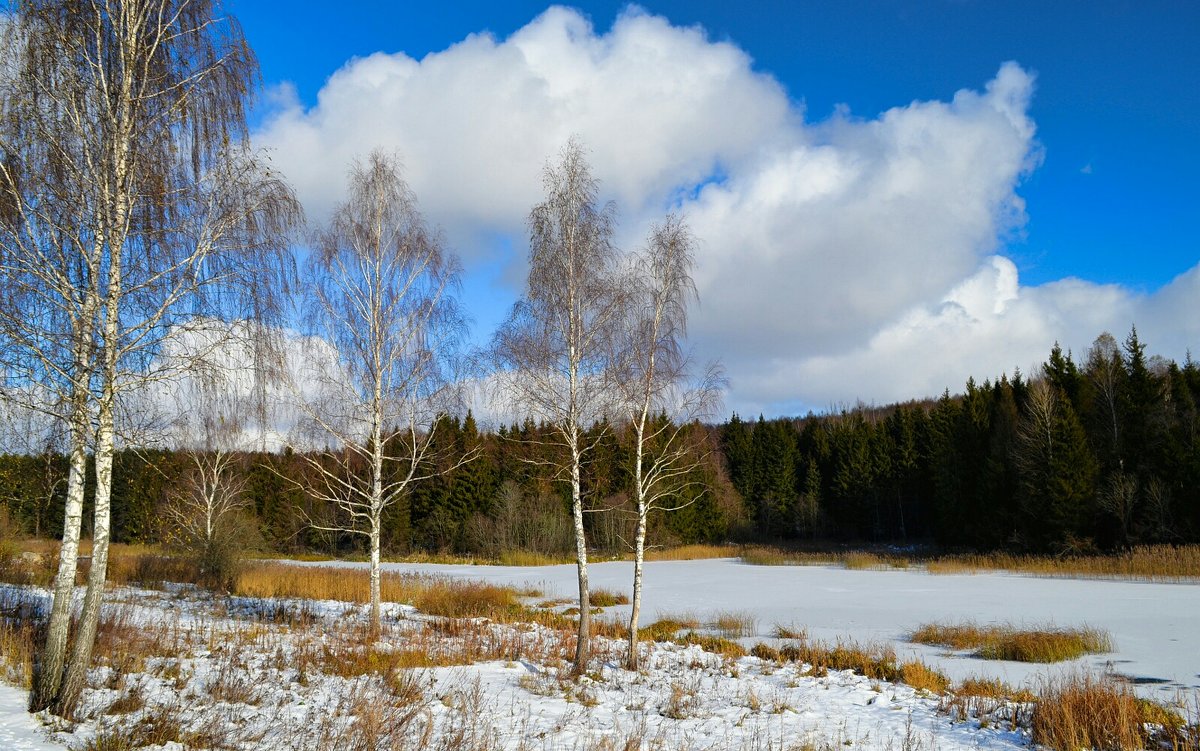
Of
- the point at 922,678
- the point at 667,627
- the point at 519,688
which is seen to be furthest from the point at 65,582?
the point at 667,627

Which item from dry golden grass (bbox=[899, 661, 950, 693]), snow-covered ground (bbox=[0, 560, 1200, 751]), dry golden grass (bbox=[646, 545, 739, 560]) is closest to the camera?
snow-covered ground (bbox=[0, 560, 1200, 751])

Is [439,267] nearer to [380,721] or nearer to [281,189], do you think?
[281,189]

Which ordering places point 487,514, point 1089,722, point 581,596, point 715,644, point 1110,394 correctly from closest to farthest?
point 1089,722 < point 581,596 < point 715,644 < point 1110,394 < point 487,514

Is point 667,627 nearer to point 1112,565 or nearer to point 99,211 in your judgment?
point 99,211

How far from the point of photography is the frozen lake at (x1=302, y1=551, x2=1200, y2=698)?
12.4m

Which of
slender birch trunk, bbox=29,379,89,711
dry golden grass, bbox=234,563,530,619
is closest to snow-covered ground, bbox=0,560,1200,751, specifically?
slender birch trunk, bbox=29,379,89,711

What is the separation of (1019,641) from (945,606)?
7.05 meters

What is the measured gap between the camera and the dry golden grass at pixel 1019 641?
1293 centimetres

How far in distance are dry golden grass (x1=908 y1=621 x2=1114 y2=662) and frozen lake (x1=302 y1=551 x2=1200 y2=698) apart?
0.33 m

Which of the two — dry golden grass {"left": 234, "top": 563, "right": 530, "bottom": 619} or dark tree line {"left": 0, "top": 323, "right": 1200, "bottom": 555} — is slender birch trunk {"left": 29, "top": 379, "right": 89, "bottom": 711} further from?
dry golden grass {"left": 234, "top": 563, "right": 530, "bottom": 619}

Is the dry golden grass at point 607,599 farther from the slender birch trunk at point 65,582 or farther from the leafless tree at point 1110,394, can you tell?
the leafless tree at point 1110,394

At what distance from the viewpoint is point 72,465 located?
6.62m

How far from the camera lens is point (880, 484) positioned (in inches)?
2371

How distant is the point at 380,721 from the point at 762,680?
22.7ft
